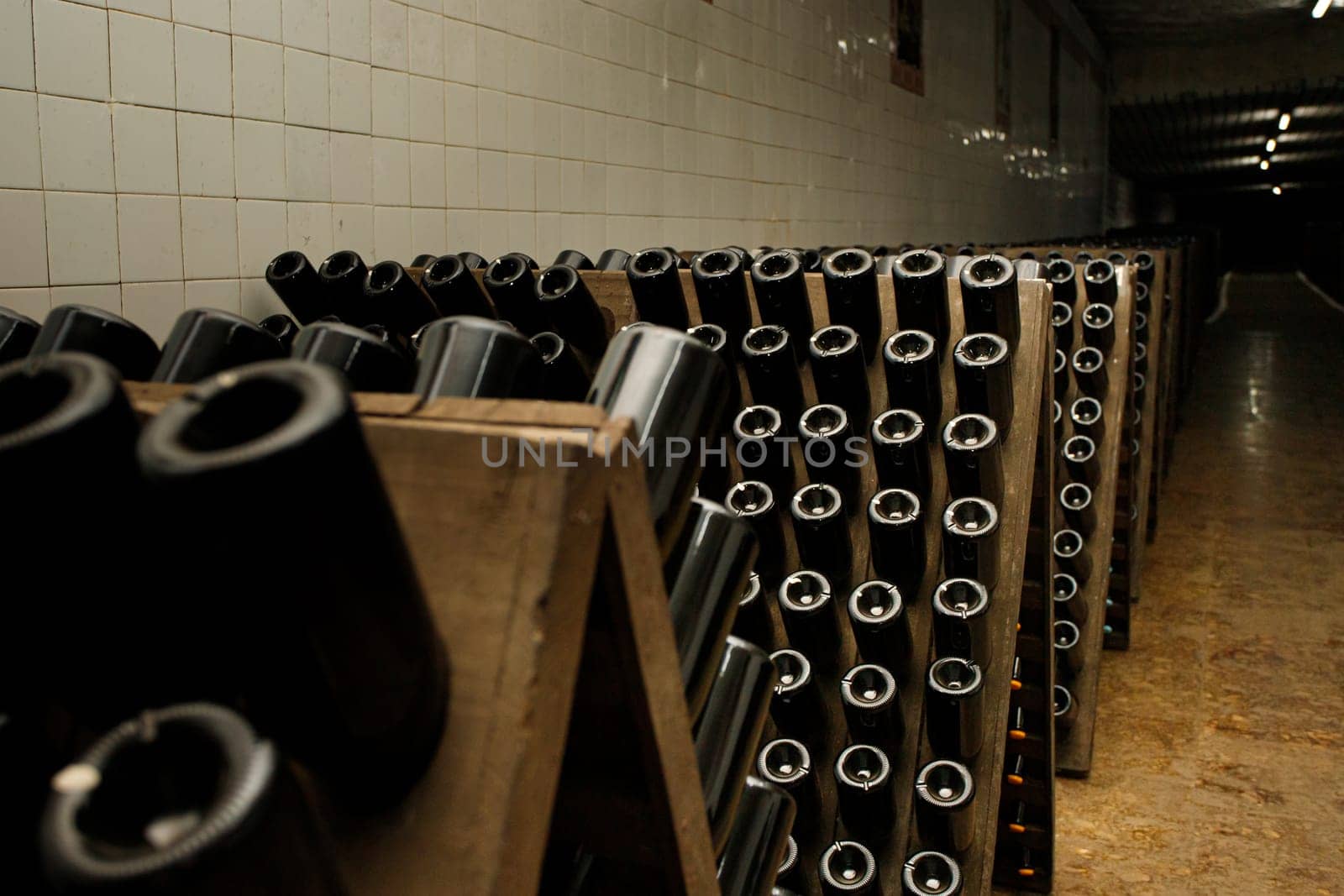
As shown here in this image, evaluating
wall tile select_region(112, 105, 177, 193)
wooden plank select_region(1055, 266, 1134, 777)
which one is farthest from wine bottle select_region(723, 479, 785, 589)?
wall tile select_region(112, 105, 177, 193)

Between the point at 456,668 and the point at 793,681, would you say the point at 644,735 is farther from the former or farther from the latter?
the point at 793,681

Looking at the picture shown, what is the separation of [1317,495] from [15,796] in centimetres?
538

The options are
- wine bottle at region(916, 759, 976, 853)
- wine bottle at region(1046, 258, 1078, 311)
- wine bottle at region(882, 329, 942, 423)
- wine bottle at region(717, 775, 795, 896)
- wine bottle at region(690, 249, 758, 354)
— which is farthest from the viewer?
wine bottle at region(1046, 258, 1078, 311)

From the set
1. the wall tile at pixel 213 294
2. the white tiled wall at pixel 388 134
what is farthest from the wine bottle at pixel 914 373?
the white tiled wall at pixel 388 134

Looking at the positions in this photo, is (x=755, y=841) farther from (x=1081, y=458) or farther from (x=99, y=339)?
(x=1081, y=458)

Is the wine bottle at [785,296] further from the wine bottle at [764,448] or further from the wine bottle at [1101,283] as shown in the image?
the wine bottle at [1101,283]

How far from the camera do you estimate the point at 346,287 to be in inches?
77.5

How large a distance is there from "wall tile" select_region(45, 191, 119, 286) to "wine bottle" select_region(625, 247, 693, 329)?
1.14m

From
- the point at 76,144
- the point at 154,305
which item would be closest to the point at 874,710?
the point at 154,305

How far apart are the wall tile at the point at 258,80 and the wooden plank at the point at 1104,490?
2.00 metres

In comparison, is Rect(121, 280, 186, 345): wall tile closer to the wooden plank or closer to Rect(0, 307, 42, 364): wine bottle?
Rect(0, 307, 42, 364): wine bottle

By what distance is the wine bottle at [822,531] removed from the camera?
1411 mm

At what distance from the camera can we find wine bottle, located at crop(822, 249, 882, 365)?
4.92 feet

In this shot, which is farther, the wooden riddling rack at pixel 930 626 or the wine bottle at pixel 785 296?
the wine bottle at pixel 785 296
